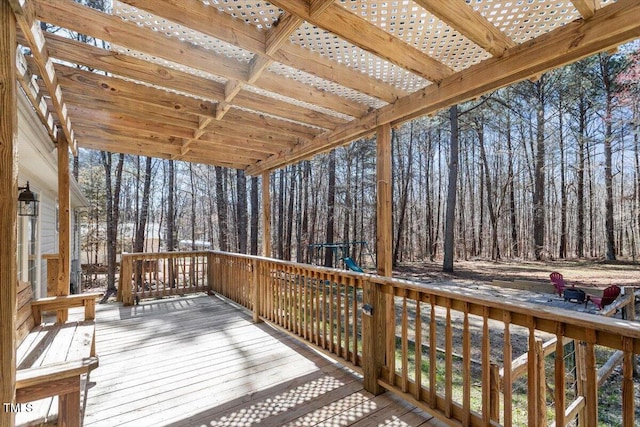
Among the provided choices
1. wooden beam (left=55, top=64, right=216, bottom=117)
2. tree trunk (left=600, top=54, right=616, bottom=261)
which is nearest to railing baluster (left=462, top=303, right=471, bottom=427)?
wooden beam (left=55, top=64, right=216, bottom=117)

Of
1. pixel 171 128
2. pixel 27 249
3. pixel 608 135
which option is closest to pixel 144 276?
pixel 27 249

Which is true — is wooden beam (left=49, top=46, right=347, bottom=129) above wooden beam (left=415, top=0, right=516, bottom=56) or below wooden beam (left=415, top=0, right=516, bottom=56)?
above

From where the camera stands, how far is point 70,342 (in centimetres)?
250

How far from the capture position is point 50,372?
1.58 metres

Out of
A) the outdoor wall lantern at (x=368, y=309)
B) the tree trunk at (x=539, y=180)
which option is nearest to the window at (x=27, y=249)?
the outdoor wall lantern at (x=368, y=309)

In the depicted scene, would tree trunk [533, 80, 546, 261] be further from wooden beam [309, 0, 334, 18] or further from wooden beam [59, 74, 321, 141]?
wooden beam [309, 0, 334, 18]

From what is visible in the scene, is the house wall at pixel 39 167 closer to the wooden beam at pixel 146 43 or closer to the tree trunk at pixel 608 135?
the wooden beam at pixel 146 43

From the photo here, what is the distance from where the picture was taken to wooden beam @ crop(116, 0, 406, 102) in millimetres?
1711

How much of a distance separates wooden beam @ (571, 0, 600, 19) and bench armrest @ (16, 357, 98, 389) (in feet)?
10.7

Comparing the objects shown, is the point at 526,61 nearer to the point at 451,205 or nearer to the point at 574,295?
the point at 574,295

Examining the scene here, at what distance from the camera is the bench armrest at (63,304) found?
3.03m

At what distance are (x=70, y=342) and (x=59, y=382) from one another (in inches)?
44.1

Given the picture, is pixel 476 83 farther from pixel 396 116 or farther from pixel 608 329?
pixel 608 329

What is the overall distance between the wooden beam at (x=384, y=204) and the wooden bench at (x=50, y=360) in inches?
94.2
